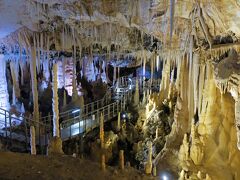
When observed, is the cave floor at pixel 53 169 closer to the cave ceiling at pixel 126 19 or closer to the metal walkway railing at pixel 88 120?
the cave ceiling at pixel 126 19

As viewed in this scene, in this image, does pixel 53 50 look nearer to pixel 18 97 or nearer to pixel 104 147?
pixel 18 97

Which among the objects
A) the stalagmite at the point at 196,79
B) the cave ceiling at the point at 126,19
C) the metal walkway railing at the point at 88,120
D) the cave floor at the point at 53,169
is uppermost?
the cave ceiling at the point at 126,19

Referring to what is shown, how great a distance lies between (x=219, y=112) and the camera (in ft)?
30.7

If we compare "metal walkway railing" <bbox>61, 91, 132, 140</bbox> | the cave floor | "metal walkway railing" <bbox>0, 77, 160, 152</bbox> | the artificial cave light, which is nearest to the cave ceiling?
the artificial cave light

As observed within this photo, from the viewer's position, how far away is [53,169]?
435cm

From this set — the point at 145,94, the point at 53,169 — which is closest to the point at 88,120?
the point at 145,94

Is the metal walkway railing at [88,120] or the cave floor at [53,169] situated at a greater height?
the cave floor at [53,169]

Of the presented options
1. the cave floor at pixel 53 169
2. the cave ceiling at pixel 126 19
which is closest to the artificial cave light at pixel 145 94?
the cave ceiling at pixel 126 19

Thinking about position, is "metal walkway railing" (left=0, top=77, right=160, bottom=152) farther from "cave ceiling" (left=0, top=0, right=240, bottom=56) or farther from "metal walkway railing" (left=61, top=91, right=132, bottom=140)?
"cave ceiling" (left=0, top=0, right=240, bottom=56)

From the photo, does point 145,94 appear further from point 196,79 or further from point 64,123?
point 196,79

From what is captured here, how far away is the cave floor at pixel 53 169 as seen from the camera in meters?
4.06

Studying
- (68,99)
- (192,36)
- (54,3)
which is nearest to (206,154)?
(192,36)

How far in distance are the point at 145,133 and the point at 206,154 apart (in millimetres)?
5066

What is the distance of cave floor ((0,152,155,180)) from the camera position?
4.06m
